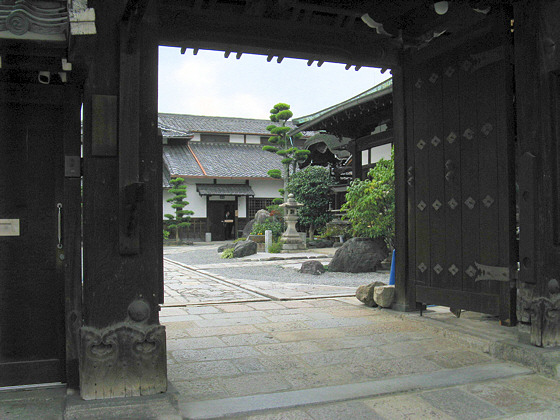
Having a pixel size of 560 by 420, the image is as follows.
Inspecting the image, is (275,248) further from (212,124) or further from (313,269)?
(212,124)

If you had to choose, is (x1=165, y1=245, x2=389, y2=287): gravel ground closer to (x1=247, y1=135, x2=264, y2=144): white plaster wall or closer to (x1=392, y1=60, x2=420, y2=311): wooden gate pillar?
(x1=392, y1=60, x2=420, y2=311): wooden gate pillar

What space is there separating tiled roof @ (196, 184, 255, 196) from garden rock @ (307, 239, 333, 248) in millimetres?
8966

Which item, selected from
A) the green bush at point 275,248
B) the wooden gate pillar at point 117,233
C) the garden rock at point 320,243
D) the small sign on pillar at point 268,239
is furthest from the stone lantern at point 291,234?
the wooden gate pillar at point 117,233

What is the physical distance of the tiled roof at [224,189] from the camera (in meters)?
28.7

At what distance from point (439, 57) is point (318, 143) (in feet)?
57.2

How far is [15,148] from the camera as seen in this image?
3.38 m

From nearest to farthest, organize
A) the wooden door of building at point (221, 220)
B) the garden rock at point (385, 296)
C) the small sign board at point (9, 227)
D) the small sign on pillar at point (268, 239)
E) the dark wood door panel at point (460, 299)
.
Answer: the small sign board at point (9, 227) < the dark wood door panel at point (460, 299) < the garden rock at point (385, 296) < the small sign on pillar at point (268, 239) < the wooden door of building at point (221, 220)

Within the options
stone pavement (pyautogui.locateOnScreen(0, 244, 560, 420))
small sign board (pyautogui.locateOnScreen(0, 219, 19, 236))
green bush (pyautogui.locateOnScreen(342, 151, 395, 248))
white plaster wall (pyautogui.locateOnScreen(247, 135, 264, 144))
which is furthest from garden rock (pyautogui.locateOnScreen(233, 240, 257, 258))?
white plaster wall (pyautogui.locateOnScreen(247, 135, 264, 144))

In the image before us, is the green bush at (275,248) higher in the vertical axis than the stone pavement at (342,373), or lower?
higher

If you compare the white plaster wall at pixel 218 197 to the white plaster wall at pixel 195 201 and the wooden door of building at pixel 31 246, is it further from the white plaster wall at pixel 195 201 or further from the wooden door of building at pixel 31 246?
the wooden door of building at pixel 31 246

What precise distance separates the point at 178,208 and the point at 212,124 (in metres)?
11.5

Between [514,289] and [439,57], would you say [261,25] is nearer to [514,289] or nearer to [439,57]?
[439,57]

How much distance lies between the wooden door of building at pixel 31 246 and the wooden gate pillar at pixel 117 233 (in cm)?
52

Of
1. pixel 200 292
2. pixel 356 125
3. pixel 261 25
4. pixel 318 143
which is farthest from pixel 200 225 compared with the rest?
pixel 261 25
